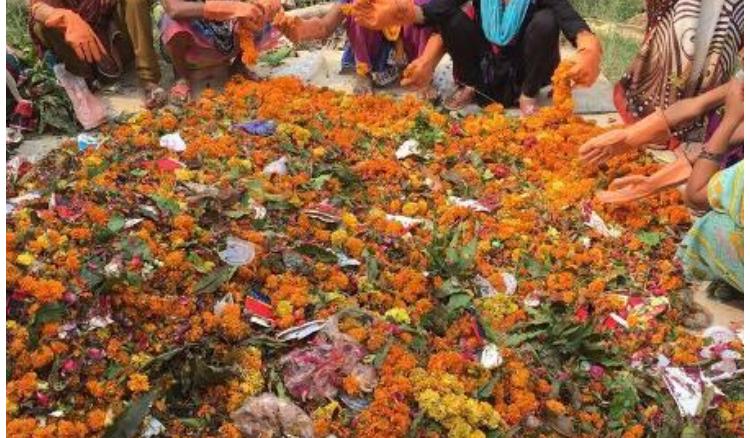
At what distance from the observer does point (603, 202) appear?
3568 mm

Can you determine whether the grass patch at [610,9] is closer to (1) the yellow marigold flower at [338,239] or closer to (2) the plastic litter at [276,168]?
(2) the plastic litter at [276,168]

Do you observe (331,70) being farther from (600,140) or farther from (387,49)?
(600,140)

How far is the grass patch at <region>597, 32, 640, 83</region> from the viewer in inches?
204

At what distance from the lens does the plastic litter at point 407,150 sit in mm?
3963

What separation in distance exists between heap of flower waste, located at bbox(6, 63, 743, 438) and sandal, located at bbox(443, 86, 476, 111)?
61cm

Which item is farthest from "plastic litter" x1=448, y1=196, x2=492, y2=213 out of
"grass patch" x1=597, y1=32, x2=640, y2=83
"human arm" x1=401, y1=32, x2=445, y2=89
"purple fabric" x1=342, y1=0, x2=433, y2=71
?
"grass patch" x1=597, y1=32, x2=640, y2=83

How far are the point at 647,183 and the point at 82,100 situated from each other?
9.09 ft

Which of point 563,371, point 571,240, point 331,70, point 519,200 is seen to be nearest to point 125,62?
point 331,70

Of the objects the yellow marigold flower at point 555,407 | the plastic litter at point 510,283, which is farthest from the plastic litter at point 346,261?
the yellow marigold flower at point 555,407

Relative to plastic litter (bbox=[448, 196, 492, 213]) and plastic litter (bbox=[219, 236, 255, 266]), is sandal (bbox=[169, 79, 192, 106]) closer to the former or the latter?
plastic litter (bbox=[448, 196, 492, 213])

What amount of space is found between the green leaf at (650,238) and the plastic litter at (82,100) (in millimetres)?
2641

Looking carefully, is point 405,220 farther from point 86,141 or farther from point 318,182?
point 86,141

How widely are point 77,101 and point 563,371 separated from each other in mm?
2911

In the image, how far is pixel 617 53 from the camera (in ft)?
17.8
